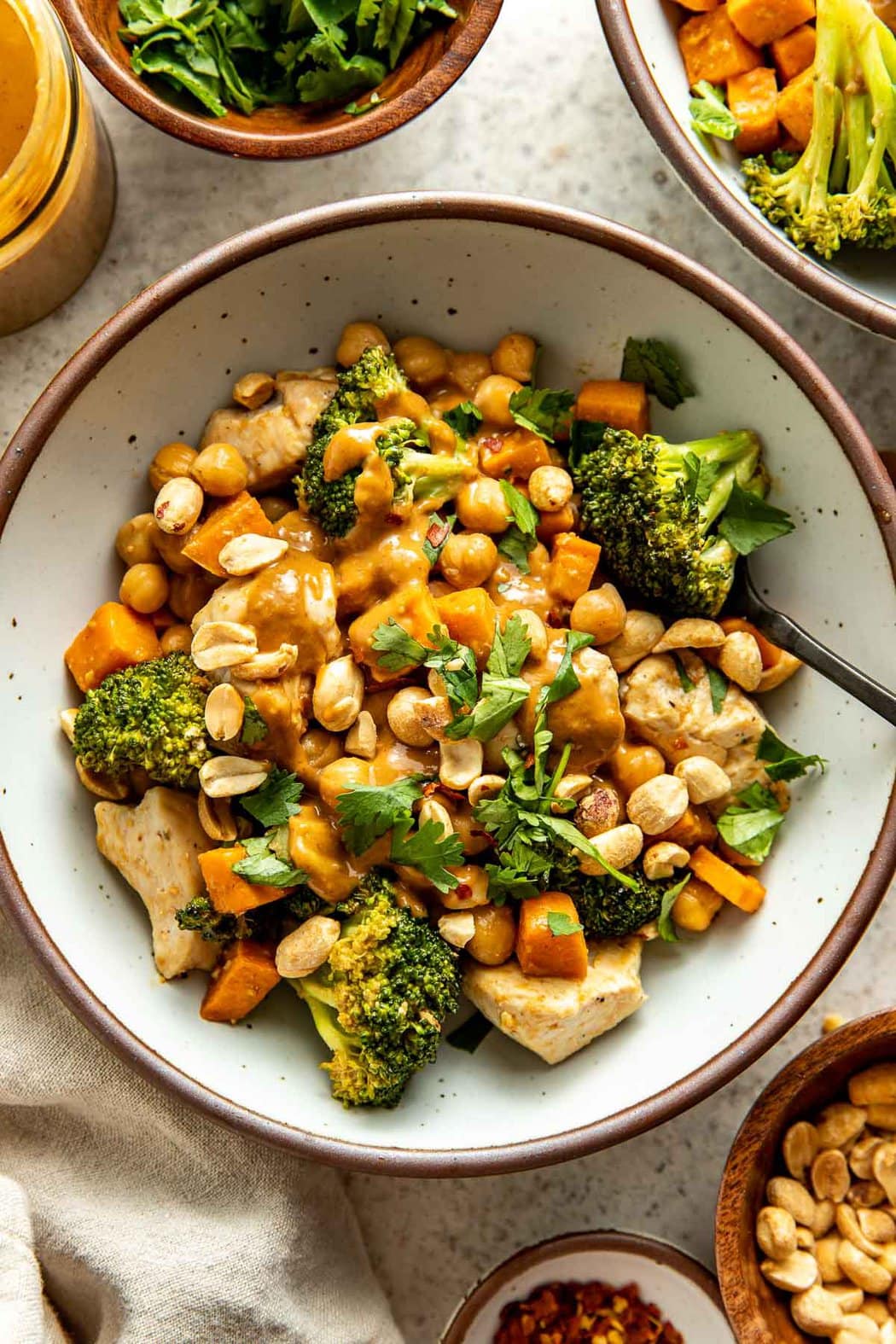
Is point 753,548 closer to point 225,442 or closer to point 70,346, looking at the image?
point 225,442

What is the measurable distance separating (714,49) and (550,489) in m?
1.10

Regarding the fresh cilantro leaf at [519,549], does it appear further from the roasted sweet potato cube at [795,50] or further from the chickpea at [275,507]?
the roasted sweet potato cube at [795,50]

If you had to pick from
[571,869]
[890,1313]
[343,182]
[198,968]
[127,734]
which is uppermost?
[343,182]

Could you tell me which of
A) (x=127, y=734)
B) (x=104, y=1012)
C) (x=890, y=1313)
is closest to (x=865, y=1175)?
(x=890, y=1313)

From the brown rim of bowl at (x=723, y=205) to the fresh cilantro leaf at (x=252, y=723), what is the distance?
4.68 feet

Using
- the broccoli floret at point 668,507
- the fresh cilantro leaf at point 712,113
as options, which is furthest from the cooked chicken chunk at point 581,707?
the fresh cilantro leaf at point 712,113

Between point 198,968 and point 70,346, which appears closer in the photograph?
point 198,968

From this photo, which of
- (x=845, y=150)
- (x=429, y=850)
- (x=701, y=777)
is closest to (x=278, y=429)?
(x=429, y=850)

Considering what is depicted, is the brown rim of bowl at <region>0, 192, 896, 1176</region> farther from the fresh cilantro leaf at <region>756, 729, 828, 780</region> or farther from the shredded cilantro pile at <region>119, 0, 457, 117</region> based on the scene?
the shredded cilantro pile at <region>119, 0, 457, 117</region>

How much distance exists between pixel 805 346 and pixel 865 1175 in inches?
84.1

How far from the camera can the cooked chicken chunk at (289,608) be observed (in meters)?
2.68

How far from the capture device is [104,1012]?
2680mm

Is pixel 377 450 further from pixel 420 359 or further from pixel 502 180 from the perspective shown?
pixel 502 180

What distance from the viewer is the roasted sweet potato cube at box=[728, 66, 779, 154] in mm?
2918
